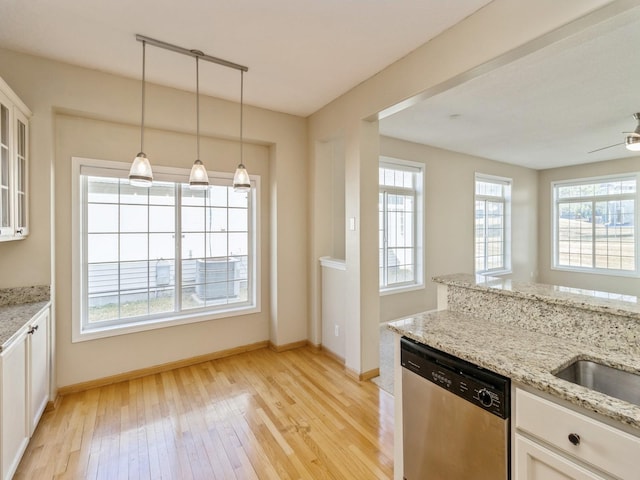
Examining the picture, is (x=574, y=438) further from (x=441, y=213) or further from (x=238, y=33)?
(x=441, y=213)

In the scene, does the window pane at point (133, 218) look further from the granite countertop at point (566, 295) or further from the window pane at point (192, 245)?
the granite countertop at point (566, 295)

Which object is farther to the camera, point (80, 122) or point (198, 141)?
point (198, 141)

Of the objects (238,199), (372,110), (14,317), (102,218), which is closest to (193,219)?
(238,199)

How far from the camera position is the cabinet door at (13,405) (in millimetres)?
1612

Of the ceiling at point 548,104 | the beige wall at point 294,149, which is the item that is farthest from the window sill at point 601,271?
the beige wall at point 294,149

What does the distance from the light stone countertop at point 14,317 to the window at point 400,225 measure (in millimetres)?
3790

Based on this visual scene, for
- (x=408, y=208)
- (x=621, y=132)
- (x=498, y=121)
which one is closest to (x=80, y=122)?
(x=408, y=208)

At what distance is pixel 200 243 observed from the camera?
343 cm

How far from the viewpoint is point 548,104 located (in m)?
3.38

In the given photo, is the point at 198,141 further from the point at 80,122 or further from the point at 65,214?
the point at 65,214

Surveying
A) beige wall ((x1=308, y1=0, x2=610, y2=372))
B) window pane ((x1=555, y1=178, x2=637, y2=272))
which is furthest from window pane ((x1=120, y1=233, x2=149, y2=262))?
window pane ((x1=555, y1=178, x2=637, y2=272))

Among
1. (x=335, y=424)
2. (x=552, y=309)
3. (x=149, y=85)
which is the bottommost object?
(x=335, y=424)

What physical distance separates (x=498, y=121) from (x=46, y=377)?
524 cm

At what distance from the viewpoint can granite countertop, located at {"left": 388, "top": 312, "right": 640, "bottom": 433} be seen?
990 mm
